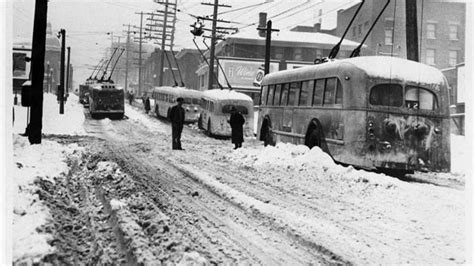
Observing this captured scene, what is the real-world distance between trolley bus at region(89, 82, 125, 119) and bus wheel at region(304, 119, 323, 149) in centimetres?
2393

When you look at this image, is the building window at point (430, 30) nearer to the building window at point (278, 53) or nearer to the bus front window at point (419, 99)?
the building window at point (278, 53)

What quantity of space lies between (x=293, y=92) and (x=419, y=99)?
4550 mm

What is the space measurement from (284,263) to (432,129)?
783 cm

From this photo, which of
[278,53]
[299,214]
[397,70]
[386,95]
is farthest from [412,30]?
[278,53]

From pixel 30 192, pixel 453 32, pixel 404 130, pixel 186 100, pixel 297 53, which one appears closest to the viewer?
pixel 30 192

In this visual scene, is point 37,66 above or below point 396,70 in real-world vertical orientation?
below

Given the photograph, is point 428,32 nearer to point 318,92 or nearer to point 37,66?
point 318,92

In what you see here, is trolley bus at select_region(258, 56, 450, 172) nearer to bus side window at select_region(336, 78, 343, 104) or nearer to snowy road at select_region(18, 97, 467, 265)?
bus side window at select_region(336, 78, 343, 104)

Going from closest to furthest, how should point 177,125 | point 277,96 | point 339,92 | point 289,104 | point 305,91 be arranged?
1. point 339,92
2. point 305,91
3. point 289,104
4. point 177,125
5. point 277,96

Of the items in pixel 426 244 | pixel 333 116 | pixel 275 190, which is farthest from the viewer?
pixel 333 116

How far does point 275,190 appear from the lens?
8.95 metres

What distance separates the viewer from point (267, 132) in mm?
17891

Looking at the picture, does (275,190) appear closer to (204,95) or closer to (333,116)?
(333,116)

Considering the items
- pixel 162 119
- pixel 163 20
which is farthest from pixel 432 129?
pixel 163 20
